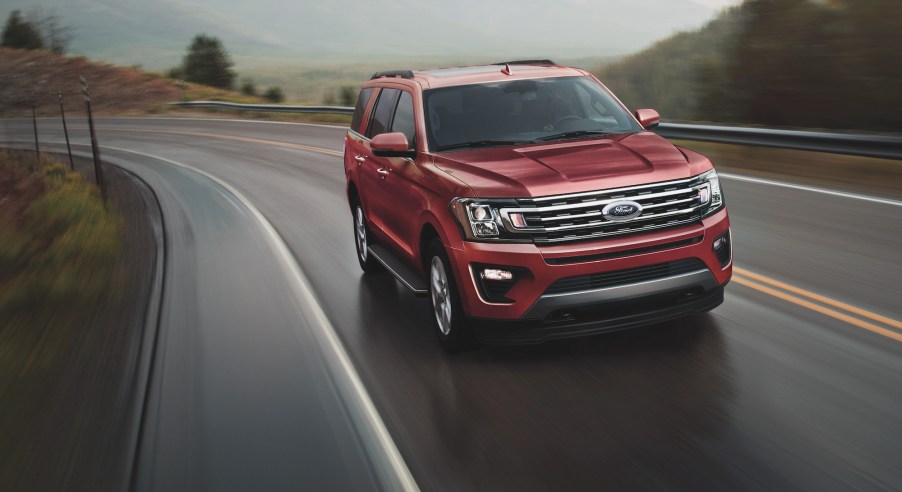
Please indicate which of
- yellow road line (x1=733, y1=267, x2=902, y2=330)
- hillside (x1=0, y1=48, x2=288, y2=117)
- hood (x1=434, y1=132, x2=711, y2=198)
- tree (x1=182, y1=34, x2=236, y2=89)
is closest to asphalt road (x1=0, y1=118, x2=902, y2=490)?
yellow road line (x1=733, y1=267, x2=902, y2=330)

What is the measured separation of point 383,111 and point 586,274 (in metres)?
3.40

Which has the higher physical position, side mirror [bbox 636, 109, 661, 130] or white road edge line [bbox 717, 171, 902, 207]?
side mirror [bbox 636, 109, 661, 130]

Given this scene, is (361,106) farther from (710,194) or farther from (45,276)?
(710,194)

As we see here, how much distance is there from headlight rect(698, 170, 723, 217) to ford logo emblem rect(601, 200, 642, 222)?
1.89 feet

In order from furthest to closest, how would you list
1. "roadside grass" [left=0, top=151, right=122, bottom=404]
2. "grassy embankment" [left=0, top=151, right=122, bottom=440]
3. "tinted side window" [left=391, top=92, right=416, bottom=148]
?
"tinted side window" [left=391, top=92, right=416, bottom=148]
"roadside grass" [left=0, top=151, right=122, bottom=404]
"grassy embankment" [left=0, top=151, right=122, bottom=440]

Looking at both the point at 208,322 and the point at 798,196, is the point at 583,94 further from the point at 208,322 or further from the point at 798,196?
the point at 798,196

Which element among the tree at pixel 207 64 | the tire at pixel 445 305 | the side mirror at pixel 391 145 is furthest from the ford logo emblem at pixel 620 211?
the tree at pixel 207 64

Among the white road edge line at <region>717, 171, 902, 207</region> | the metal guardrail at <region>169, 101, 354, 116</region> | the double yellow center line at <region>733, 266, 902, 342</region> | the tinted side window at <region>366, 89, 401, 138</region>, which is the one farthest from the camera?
the metal guardrail at <region>169, 101, 354, 116</region>

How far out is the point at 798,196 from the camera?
11.2 metres

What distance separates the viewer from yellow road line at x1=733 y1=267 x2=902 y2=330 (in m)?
6.21

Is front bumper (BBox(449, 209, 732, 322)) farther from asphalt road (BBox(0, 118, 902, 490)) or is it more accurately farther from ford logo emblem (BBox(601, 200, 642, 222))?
asphalt road (BBox(0, 118, 902, 490))

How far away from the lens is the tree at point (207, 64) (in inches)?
2347

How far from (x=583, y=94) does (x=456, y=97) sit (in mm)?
1087

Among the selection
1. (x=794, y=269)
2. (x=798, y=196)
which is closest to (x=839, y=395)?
(x=794, y=269)
